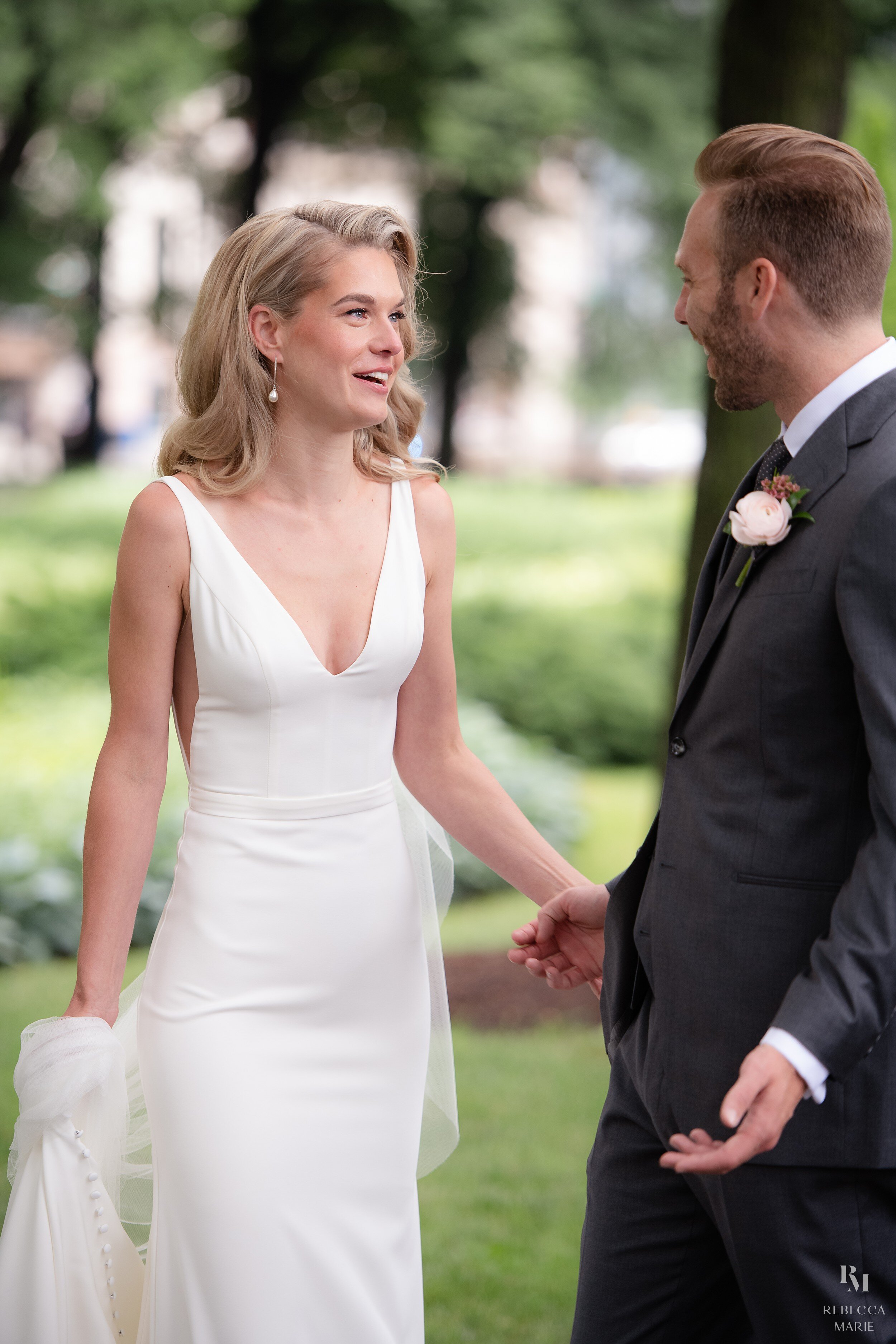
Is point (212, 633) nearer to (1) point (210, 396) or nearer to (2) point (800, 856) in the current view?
(1) point (210, 396)

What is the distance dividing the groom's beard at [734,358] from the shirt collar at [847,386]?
0.08 meters

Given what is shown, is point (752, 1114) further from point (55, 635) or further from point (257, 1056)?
point (55, 635)

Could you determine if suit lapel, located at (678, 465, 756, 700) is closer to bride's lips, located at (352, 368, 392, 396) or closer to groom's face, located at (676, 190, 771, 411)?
groom's face, located at (676, 190, 771, 411)

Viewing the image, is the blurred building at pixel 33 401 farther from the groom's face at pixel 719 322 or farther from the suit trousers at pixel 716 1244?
the suit trousers at pixel 716 1244

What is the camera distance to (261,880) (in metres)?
2.72

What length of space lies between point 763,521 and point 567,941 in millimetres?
1156

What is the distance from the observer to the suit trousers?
2.13 m

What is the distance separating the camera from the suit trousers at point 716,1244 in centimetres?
213

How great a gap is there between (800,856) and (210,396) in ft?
5.18

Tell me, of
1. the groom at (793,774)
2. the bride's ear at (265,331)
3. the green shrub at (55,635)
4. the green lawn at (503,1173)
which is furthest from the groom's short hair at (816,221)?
the green shrub at (55,635)

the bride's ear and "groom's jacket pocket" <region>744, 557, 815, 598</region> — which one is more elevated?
the bride's ear

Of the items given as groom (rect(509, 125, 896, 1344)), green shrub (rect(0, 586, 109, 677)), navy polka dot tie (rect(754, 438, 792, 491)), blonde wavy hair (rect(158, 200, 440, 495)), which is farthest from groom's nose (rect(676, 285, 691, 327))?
green shrub (rect(0, 586, 109, 677))

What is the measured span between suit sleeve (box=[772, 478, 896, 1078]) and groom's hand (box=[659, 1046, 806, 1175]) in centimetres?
5
